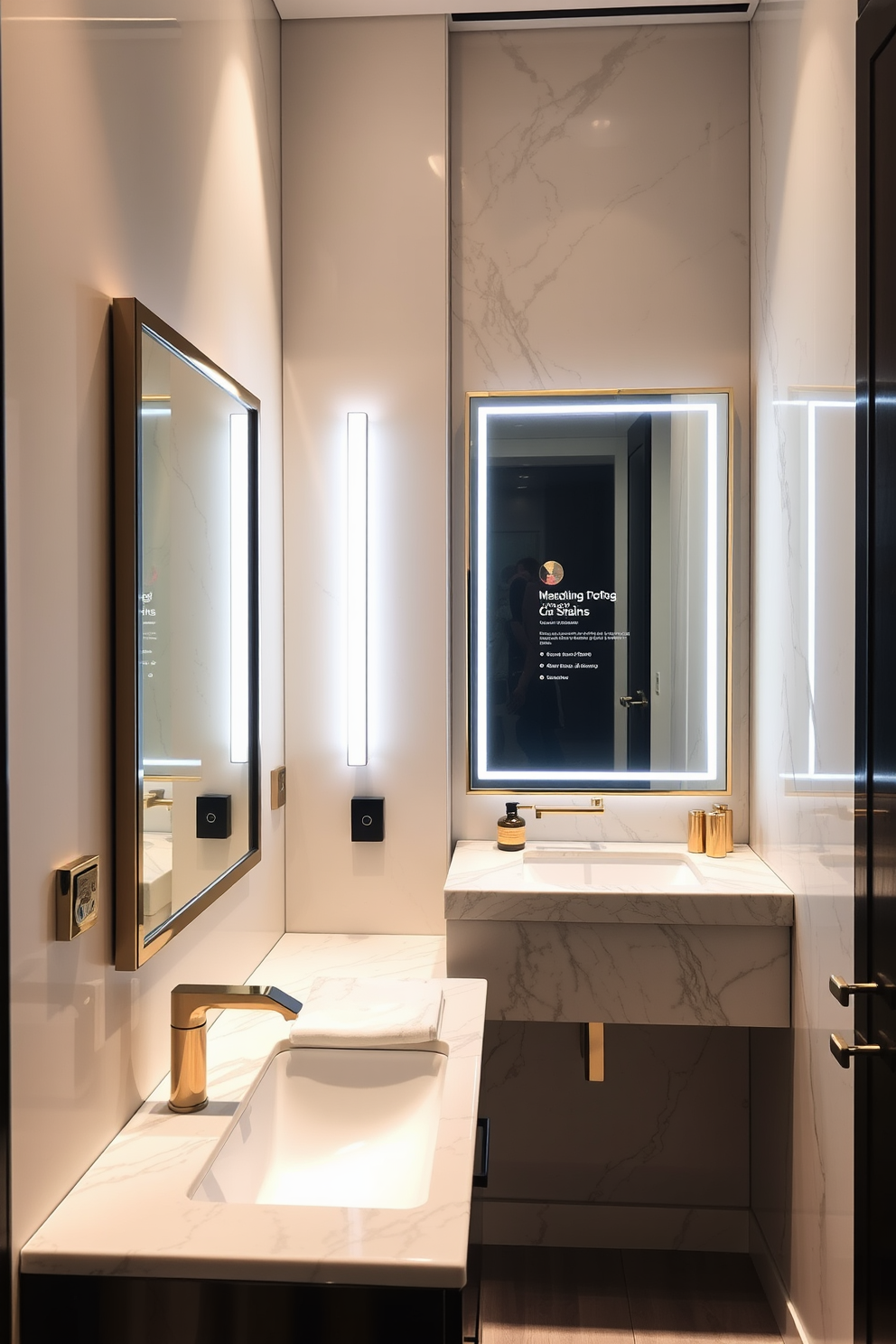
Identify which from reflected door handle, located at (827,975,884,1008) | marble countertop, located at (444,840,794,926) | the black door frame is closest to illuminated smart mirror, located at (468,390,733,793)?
marble countertop, located at (444,840,794,926)

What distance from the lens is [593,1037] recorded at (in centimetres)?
209

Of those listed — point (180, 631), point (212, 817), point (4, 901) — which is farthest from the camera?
point (212, 817)

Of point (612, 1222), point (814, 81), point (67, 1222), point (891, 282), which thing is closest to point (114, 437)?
point (67, 1222)

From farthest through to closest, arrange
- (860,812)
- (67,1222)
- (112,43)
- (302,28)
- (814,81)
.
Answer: (302,28) → (814,81) → (860,812) → (112,43) → (67,1222)

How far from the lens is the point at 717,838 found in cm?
225

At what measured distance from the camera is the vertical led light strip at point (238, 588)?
1.78 meters

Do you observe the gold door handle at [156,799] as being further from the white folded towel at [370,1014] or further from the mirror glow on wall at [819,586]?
the mirror glow on wall at [819,586]

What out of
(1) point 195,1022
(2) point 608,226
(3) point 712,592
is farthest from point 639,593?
(1) point 195,1022

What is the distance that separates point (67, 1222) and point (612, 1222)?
1.71 m

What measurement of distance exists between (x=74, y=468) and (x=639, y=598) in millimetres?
1526

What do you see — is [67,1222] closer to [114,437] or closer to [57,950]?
[57,950]

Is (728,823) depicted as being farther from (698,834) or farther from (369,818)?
(369,818)

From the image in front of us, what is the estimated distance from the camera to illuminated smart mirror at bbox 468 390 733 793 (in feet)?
7.71

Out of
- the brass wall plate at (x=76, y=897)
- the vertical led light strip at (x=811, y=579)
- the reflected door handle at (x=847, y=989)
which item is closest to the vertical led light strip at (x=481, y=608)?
the vertical led light strip at (x=811, y=579)
